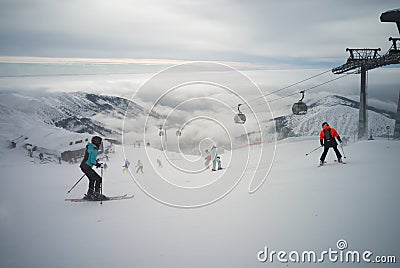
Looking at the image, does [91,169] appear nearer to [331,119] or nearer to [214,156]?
[214,156]

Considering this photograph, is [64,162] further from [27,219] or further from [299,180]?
[299,180]

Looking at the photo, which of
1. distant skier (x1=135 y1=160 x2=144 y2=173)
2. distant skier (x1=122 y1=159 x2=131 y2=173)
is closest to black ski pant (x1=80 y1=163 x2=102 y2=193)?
distant skier (x1=135 y1=160 x2=144 y2=173)

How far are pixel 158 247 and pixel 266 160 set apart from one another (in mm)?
4033

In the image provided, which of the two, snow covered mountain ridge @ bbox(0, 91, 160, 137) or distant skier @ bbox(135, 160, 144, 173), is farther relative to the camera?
snow covered mountain ridge @ bbox(0, 91, 160, 137)

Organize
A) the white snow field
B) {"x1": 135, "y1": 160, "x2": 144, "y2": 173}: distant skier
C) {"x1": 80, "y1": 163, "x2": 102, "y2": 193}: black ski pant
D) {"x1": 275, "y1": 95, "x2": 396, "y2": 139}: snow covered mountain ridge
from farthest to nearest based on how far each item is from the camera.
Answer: {"x1": 275, "y1": 95, "x2": 396, "y2": 139}: snow covered mountain ridge → {"x1": 135, "y1": 160, "x2": 144, "y2": 173}: distant skier → {"x1": 80, "y1": 163, "x2": 102, "y2": 193}: black ski pant → the white snow field

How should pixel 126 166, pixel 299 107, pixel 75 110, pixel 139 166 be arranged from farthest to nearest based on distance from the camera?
pixel 299 107
pixel 75 110
pixel 126 166
pixel 139 166

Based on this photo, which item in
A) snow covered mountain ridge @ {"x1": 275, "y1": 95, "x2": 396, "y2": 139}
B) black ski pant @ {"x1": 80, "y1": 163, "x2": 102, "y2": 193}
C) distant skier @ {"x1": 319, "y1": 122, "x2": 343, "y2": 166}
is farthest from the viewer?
snow covered mountain ridge @ {"x1": 275, "y1": 95, "x2": 396, "y2": 139}

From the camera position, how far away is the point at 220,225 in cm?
309

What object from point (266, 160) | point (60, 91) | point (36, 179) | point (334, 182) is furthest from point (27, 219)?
point (266, 160)

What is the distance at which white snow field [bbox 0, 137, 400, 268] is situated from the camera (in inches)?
104

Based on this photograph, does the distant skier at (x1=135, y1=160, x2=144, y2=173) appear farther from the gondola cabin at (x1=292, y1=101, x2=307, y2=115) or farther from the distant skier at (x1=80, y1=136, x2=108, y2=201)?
the gondola cabin at (x1=292, y1=101, x2=307, y2=115)

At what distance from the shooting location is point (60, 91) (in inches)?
246

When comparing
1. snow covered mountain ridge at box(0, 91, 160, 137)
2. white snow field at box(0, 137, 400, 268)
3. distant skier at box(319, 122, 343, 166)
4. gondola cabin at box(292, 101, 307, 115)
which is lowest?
white snow field at box(0, 137, 400, 268)

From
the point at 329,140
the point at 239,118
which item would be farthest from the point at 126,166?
the point at 329,140
